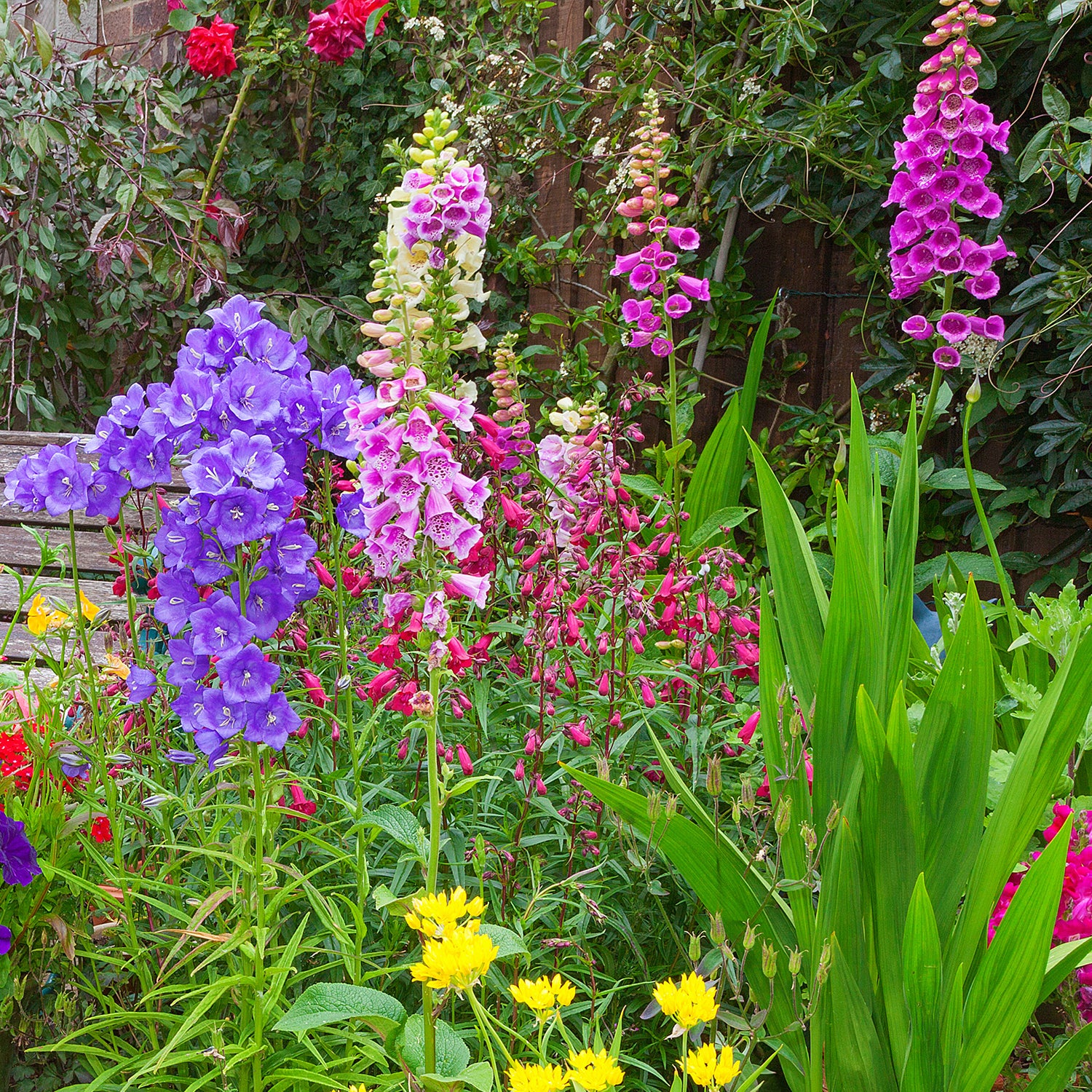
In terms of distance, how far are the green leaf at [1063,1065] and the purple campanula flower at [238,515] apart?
3.10 feet

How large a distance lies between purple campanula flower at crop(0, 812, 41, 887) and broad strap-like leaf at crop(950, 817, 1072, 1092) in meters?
1.05

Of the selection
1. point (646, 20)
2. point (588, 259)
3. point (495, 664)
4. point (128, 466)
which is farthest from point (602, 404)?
point (128, 466)

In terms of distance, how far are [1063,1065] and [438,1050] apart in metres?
0.62

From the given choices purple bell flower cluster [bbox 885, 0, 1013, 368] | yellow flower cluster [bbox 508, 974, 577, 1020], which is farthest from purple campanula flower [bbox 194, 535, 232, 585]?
purple bell flower cluster [bbox 885, 0, 1013, 368]

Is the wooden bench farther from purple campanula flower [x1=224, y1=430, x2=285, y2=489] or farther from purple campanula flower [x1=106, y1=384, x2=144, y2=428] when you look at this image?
purple campanula flower [x1=224, y1=430, x2=285, y2=489]

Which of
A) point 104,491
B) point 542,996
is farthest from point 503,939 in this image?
point 104,491

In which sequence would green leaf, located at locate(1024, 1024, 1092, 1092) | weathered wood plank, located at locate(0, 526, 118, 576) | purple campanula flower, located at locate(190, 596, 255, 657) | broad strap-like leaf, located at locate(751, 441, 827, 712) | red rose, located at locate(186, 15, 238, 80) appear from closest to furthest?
green leaf, located at locate(1024, 1024, 1092, 1092) < purple campanula flower, located at locate(190, 596, 255, 657) < broad strap-like leaf, located at locate(751, 441, 827, 712) < weathered wood plank, located at locate(0, 526, 118, 576) < red rose, located at locate(186, 15, 238, 80)

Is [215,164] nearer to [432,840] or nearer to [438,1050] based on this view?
[432,840]

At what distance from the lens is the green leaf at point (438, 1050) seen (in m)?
0.95

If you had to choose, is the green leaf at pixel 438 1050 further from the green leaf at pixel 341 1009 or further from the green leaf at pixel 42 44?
the green leaf at pixel 42 44

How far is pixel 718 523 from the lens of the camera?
2129 mm

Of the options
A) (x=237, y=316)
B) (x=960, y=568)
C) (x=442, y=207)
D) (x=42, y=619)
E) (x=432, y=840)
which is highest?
(x=442, y=207)

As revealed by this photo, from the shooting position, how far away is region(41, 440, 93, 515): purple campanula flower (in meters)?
1.26

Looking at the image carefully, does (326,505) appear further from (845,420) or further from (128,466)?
(845,420)
